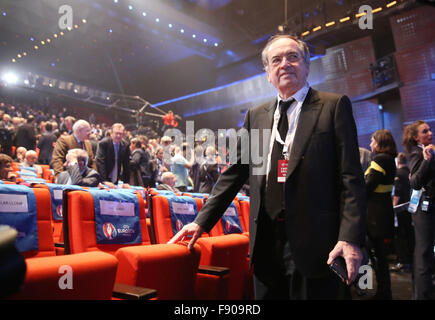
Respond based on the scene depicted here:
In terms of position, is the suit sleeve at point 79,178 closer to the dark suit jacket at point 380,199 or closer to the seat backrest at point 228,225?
the seat backrest at point 228,225

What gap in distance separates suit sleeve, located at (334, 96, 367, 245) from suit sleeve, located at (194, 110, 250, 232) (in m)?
0.36

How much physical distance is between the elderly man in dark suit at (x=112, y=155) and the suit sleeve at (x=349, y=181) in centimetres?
332

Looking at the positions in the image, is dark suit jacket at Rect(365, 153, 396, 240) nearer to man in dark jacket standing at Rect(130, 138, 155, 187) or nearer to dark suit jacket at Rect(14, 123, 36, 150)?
man in dark jacket standing at Rect(130, 138, 155, 187)

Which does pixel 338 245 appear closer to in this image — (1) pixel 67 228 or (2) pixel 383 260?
(1) pixel 67 228

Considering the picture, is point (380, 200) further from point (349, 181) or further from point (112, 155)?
point (112, 155)

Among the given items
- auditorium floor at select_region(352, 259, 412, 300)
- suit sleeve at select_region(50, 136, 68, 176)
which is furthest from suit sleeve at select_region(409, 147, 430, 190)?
suit sleeve at select_region(50, 136, 68, 176)

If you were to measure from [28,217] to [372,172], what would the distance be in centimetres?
255

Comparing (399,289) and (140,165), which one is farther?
(140,165)

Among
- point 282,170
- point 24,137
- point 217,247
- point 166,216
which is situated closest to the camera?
point 282,170

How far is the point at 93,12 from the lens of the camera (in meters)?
10.9

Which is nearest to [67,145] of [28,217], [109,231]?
[109,231]

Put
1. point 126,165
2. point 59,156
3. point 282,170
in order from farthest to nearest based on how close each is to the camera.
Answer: point 126,165 → point 59,156 → point 282,170

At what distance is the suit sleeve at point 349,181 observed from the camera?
965 millimetres

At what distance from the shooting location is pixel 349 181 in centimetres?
101
